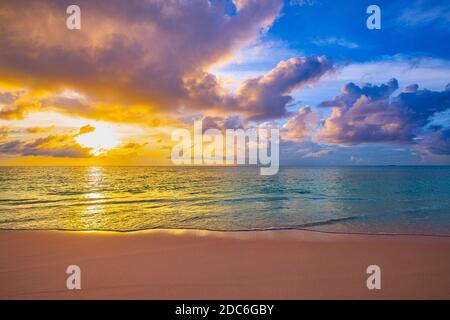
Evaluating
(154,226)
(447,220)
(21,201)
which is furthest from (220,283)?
(21,201)

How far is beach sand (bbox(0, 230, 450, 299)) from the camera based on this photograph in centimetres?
558

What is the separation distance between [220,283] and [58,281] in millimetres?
3584

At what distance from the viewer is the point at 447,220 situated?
12156 millimetres

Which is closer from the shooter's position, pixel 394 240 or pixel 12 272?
pixel 12 272

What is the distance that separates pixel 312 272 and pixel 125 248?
17.2ft

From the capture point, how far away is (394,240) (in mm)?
8812

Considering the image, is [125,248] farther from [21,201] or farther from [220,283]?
[21,201]

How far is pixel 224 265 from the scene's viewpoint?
6.72m

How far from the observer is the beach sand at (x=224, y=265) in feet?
18.3
